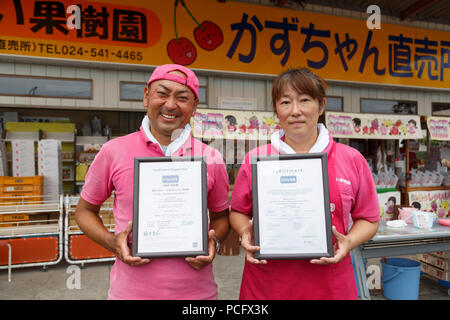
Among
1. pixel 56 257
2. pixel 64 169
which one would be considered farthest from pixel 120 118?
pixel 56 257

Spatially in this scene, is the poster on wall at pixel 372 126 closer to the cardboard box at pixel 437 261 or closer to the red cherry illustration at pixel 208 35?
the cardboard box at pixel 437 261

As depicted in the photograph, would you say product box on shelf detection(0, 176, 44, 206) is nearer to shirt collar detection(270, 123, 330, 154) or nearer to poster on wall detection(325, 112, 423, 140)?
shirt collar detection(270, 123, 330, 154)

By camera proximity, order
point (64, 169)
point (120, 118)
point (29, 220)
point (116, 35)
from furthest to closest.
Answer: point (120, 118)
point (64, 169)
point (116, 35)
point (29, 220)

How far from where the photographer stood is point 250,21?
6.49 metres

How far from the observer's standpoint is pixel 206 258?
1.31m

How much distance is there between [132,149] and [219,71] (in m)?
5.14

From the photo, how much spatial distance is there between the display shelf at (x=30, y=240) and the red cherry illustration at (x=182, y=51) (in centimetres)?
330

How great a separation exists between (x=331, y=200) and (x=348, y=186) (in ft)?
0.36

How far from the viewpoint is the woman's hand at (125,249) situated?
1275 millimetres

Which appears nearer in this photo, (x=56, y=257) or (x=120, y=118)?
(x=56, y=257)

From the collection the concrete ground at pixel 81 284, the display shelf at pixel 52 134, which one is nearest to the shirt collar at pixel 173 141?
the concrete ground at pixel 81 284

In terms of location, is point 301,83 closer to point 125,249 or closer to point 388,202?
point 125,249
